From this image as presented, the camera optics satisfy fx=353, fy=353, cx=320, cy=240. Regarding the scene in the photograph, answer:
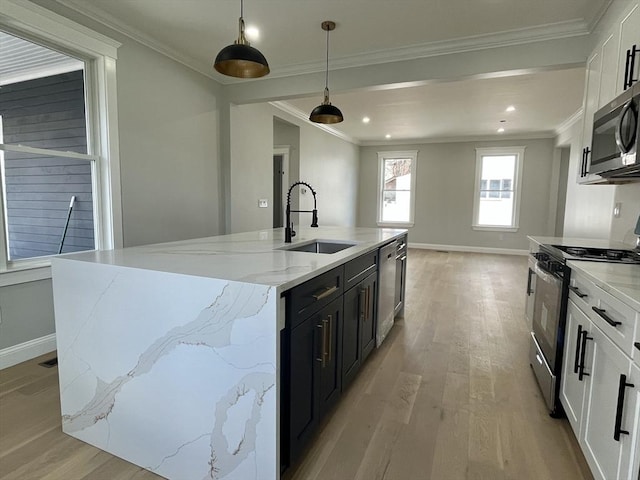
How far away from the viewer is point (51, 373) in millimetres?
2480

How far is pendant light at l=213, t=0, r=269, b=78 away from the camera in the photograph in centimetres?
196

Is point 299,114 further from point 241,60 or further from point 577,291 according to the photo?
point 577,291

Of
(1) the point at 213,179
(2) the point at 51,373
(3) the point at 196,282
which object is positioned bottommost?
(2) the point at 51,373

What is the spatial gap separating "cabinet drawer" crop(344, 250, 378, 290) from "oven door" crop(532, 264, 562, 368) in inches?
44.3

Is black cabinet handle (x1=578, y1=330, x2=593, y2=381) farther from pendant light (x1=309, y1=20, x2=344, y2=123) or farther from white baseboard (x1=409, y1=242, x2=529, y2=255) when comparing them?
white baseboard (x1=409, y1=242, x2=529, y2=255)

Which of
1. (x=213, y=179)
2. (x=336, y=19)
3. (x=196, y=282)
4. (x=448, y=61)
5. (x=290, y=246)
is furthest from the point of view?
(x=213, y=179)

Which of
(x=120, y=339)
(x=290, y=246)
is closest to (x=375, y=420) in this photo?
(x=290, y=246)

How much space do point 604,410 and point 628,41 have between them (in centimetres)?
215

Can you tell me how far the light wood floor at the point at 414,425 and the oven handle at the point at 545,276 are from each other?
0.73m

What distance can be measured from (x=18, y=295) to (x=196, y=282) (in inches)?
82.4

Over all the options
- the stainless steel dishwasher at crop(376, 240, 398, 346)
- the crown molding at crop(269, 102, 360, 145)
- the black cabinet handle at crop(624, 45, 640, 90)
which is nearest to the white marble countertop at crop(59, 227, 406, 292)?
the stainless steel dishwasher at crop(376, 240, 398, 346)

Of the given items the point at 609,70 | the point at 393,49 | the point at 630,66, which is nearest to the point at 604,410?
the point at 630,66

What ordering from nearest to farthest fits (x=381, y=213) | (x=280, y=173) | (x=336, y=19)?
1. (x=336, y=19)
2. (x=280, y=173)
3. (x=381, y=213)

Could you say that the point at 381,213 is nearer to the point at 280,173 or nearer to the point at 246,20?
the point at 280,173
